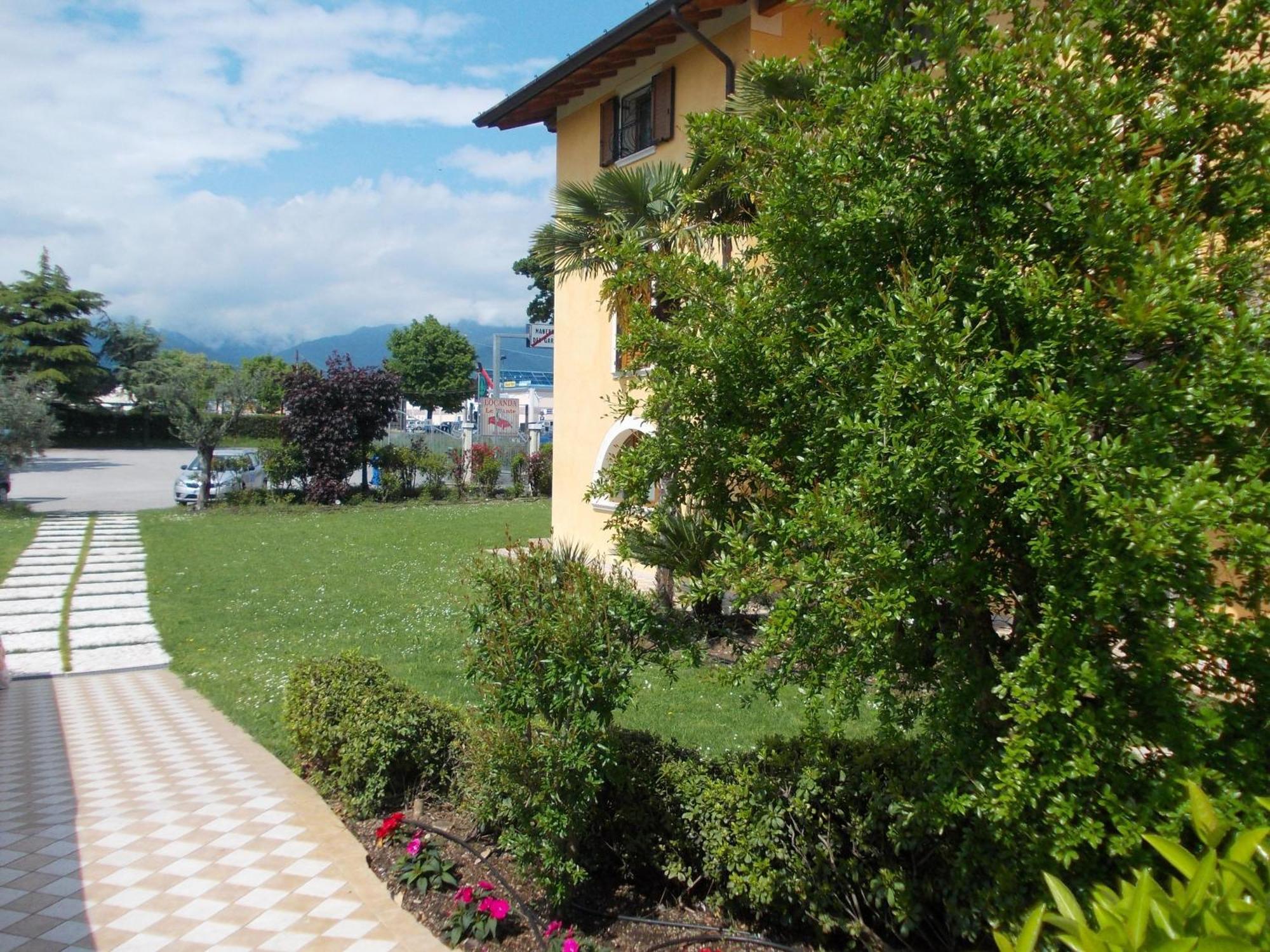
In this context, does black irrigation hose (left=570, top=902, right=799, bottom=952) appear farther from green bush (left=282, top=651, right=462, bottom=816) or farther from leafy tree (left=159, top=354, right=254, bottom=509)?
leafy tree (left=159, top=354, right=254, bottom=509)

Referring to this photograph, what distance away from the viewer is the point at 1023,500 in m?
2.51

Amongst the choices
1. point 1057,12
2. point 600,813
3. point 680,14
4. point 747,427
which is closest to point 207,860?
point 600,813

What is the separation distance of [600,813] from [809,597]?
232 centimetres

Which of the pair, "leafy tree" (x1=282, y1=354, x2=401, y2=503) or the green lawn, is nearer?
the green lawn

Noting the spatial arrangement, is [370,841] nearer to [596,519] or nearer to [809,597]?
[809,597]

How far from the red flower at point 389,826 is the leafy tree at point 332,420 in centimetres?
2286

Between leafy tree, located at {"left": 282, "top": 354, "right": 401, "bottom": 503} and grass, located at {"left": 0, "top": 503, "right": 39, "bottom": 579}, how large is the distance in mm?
6736

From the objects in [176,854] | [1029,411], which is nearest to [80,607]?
[176,854]

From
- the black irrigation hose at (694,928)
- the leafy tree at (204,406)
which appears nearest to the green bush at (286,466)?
the leafy tree at (204,406)

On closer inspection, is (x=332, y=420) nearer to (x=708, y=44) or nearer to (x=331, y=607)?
(x=331, y=607)

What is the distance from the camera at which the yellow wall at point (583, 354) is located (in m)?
14.5

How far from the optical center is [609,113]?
617 inches

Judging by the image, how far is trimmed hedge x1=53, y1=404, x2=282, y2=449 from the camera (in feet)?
170

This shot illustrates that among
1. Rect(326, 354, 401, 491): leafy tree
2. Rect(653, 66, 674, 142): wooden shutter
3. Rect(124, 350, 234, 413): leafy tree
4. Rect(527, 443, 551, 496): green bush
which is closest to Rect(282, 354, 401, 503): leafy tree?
Rect(326, 354, 401, 491): leafy tree
